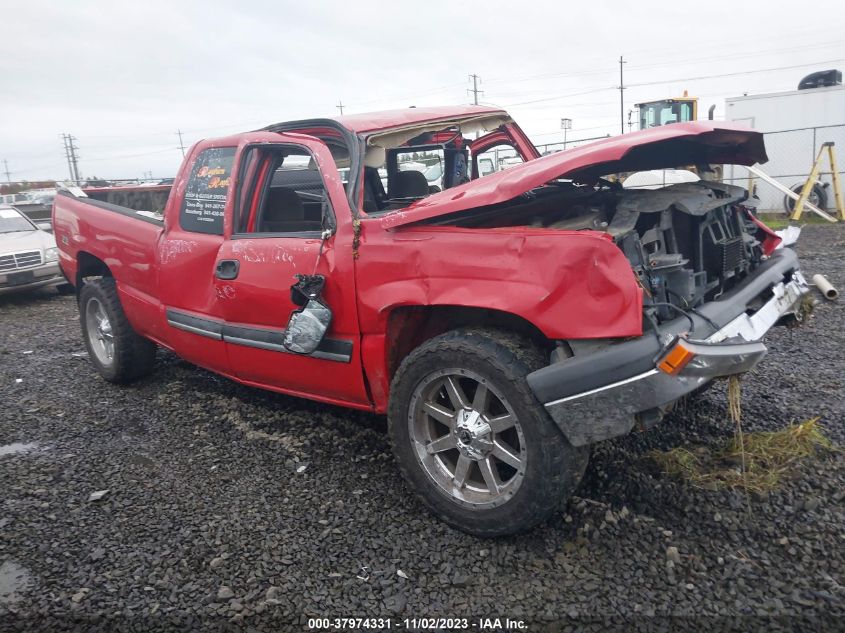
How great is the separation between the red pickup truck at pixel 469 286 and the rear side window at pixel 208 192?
0.02 m

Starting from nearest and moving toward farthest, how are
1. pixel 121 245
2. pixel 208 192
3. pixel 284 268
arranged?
1. pixel 284 268
2. pixel 208 192
3. pixel 121 245

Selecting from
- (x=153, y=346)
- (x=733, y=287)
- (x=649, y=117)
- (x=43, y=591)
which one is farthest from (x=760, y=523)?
(x=649, y=117)

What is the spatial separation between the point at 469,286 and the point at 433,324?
0.51 metres

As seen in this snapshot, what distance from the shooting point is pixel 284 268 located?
3.42 metres

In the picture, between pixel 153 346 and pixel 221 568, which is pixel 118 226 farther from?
pixel 221 568

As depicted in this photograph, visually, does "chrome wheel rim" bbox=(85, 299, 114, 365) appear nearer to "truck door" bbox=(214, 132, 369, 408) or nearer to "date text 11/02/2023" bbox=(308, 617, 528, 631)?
"truck door" bbox=(214, 132, 369, 408)

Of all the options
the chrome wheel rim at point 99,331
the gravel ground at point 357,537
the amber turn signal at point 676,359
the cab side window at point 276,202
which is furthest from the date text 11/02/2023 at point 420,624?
the chrome wheel rim at point 99,331

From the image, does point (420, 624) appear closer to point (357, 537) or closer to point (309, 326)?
point (357, 537)

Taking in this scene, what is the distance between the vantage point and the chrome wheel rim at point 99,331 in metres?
5.15

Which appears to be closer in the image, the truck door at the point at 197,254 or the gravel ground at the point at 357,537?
the gravel ground at the point at 357,537

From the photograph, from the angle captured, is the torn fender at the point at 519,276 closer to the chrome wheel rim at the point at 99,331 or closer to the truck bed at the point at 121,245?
the truck bed at the point at 121,245

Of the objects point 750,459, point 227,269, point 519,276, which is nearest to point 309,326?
point 227,269

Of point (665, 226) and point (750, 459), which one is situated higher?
point (665, 226)

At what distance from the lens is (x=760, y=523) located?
8.85 ft
